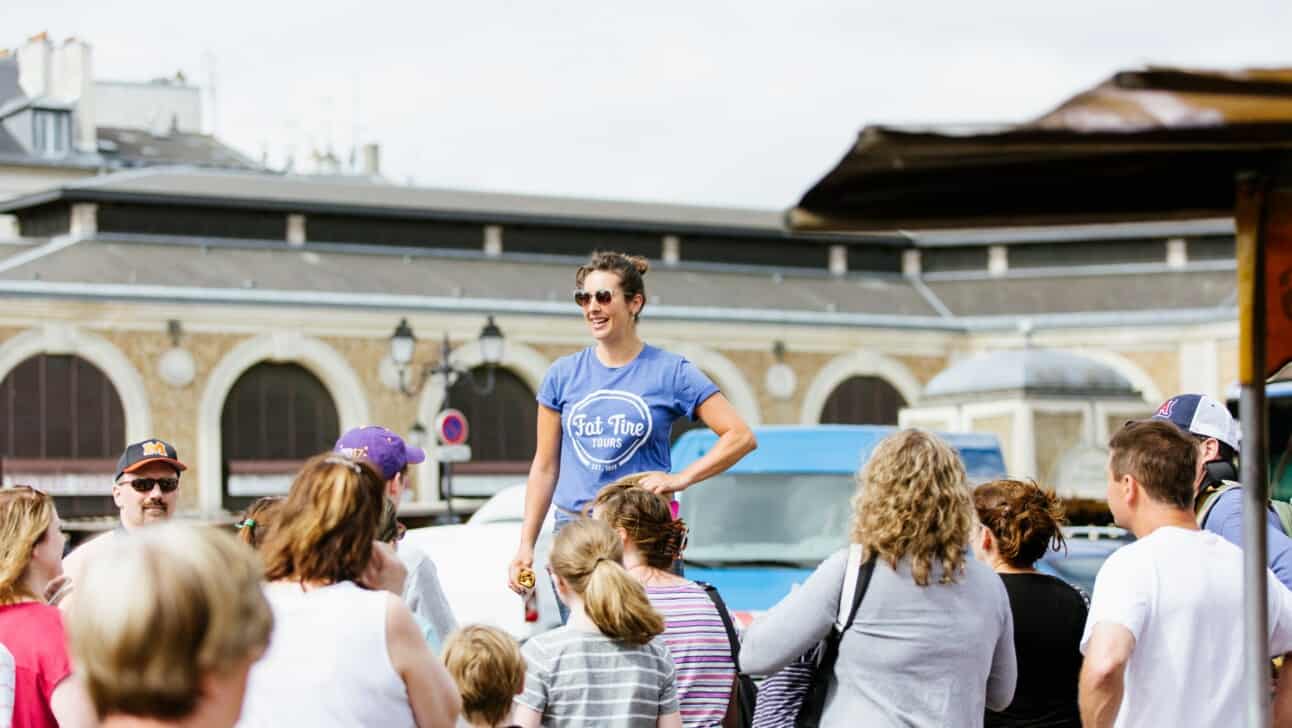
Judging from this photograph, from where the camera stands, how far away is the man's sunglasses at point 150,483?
7199 millimetres

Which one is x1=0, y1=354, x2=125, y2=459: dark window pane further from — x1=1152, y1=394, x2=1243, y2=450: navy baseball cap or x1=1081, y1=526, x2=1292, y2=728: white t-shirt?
x1=1081, y1=526, x2=1292, y2=728: white t-shirt

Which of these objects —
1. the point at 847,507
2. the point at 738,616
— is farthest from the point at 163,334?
the point at 738,616

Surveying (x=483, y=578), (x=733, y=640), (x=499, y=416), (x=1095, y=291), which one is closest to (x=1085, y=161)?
(x=733, y=640)

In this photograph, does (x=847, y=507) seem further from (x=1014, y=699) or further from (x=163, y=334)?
(x=163, y=334)

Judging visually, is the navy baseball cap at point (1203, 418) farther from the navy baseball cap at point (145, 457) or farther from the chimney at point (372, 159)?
the chimney at point (372, 159)

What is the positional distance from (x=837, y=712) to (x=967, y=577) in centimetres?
49

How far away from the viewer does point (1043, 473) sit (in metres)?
33.2

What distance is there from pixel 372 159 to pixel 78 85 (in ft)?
44.0

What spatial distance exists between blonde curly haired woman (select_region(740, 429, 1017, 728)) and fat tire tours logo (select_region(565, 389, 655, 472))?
6.08 ft

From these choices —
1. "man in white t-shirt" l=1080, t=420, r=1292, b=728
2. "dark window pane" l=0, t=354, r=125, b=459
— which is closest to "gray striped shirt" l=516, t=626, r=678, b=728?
"man in white t-shirt" l=1080, t=420, r=1292, b=728

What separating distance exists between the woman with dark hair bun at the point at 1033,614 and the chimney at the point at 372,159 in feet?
245

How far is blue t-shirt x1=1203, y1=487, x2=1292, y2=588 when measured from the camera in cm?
562

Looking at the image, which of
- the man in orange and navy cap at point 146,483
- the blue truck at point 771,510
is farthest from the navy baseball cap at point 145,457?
the blue truck at point 771,510

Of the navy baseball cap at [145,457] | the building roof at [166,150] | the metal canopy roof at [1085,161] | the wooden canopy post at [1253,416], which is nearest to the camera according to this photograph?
the metal canopy roof at [1085,161]
